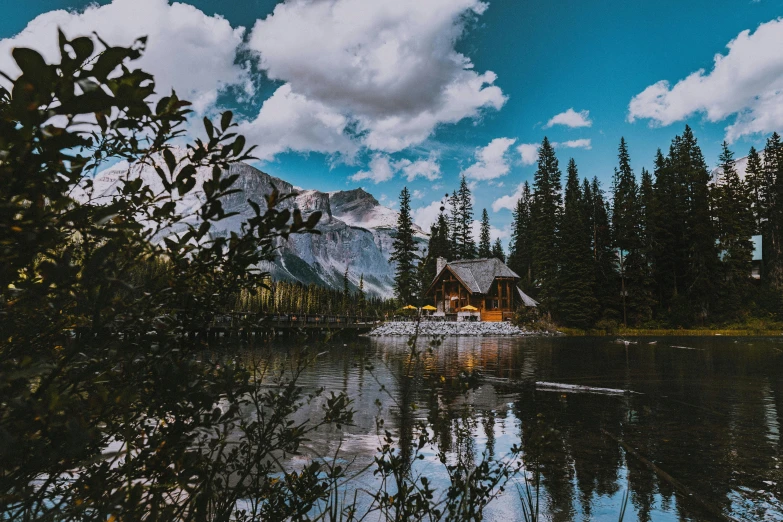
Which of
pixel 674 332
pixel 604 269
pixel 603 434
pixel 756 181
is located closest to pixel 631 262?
pixel 604 269

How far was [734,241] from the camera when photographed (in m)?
40.6

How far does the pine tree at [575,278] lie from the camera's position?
40.5 metres

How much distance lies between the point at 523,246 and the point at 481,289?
61.6 ft

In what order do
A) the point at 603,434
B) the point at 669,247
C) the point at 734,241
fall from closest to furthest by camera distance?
the point at 603,434, the point at 734,241, the point at 669,247

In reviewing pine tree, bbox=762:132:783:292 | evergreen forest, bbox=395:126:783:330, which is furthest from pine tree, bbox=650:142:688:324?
pine tree, bbox=762:132:783:292

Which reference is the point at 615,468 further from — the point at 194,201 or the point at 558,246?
the point at 558,246

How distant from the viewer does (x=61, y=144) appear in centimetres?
93

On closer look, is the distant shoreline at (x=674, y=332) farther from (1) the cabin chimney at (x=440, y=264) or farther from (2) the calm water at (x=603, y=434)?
(2) the calm water at (x=603, y=434)

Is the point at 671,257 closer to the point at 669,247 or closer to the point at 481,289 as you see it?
the point at 669,247

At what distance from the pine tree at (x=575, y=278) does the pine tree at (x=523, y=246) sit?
1458 cm

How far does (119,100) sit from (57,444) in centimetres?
86

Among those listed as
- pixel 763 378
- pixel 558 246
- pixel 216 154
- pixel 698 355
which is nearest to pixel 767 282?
pixel 558 246

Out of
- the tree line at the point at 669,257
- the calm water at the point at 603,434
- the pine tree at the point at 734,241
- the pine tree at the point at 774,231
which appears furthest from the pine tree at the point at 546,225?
the calm water at the point at 603,434

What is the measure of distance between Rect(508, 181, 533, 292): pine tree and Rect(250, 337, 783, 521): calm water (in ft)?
151
